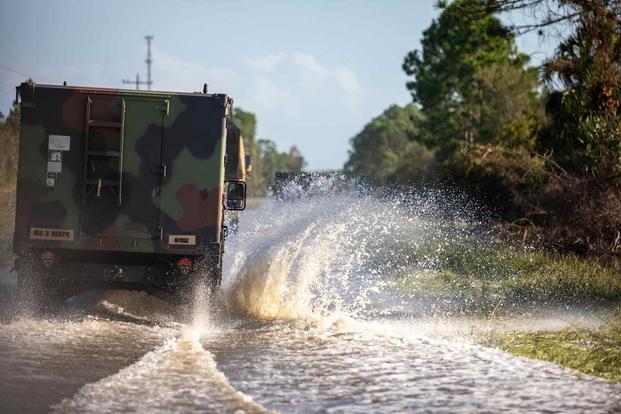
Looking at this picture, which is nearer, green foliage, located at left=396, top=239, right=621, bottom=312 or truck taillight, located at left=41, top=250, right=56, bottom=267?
truck taillight, located at left=41, top=250, right=56, bottom=267

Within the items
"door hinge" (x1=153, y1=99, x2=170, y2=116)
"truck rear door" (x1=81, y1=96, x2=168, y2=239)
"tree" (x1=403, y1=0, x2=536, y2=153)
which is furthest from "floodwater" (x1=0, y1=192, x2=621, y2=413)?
"tree" (x1=403, y1=0, x2=536, y2=153)

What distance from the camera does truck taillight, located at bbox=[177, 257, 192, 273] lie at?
44.6 feet

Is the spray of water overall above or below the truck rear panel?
below

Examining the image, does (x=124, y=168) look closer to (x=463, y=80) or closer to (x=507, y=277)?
(x=507, y=277)

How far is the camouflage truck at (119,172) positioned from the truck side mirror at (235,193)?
0.87 meters

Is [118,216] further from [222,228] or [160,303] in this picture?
[160,303]

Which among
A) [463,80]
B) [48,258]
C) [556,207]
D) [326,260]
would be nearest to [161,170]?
[48,258]

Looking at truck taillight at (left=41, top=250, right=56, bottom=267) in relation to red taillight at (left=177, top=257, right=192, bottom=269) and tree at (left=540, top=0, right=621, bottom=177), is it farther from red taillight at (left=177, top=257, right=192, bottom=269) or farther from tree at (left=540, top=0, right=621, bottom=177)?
tree at (left=540, top=0, right=621, bottom=177)

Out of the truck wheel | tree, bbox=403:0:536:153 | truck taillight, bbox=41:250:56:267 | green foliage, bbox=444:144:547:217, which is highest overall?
tree, bbox=403:0:536:153

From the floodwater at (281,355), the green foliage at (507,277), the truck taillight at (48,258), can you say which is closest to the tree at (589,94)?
the green foliage at (507,277)

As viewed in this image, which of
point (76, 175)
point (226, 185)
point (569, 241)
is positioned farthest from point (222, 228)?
point (569, 241)

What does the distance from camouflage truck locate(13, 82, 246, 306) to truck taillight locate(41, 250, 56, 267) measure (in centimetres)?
1

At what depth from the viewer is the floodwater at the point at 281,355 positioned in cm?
868

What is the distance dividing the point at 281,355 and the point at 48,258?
374cm
